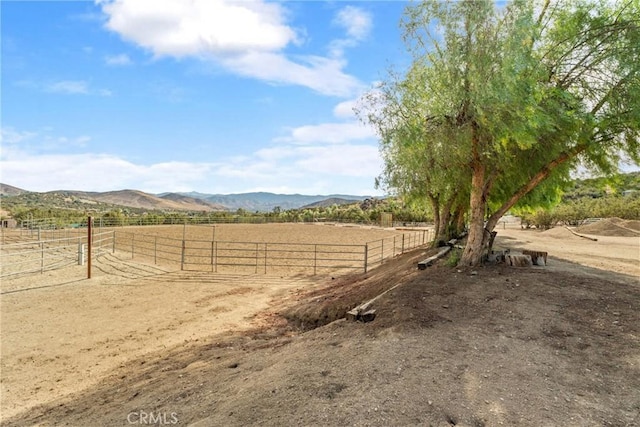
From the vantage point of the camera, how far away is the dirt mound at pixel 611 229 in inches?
1074

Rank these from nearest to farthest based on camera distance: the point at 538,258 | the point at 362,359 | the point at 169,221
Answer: the point at 362,359, the point at 538,258, the point at 169,221

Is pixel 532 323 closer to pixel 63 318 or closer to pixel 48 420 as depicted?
pixel 48 420

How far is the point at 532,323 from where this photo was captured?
5.48 m

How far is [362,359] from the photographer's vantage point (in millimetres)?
4391

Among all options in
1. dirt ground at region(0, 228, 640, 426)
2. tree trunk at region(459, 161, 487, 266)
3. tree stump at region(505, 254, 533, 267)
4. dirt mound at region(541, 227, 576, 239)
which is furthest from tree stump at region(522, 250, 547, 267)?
dirt mound at region(541, 227, 576, 239)

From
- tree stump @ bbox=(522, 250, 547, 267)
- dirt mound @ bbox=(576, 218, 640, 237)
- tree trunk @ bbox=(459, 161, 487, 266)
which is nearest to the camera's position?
tree trunk @ bbox=(459, 161, 487, 266)

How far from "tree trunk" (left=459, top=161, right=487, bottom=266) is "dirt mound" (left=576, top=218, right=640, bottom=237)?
25.3 metres

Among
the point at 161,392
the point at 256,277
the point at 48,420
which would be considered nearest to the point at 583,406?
the point at 161,392

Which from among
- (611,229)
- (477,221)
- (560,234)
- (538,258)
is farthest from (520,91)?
(611,229)

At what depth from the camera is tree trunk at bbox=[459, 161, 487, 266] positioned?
28.6 ft

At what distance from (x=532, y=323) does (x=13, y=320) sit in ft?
35.8

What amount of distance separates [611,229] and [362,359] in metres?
32.1

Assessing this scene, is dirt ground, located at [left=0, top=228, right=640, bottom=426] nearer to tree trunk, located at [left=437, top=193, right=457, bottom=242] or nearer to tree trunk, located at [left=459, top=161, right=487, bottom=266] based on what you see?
tree trunk, located at [left=459, top=161, right=487, bottom=266]

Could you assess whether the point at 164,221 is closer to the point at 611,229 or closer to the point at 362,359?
the point at 611,229
